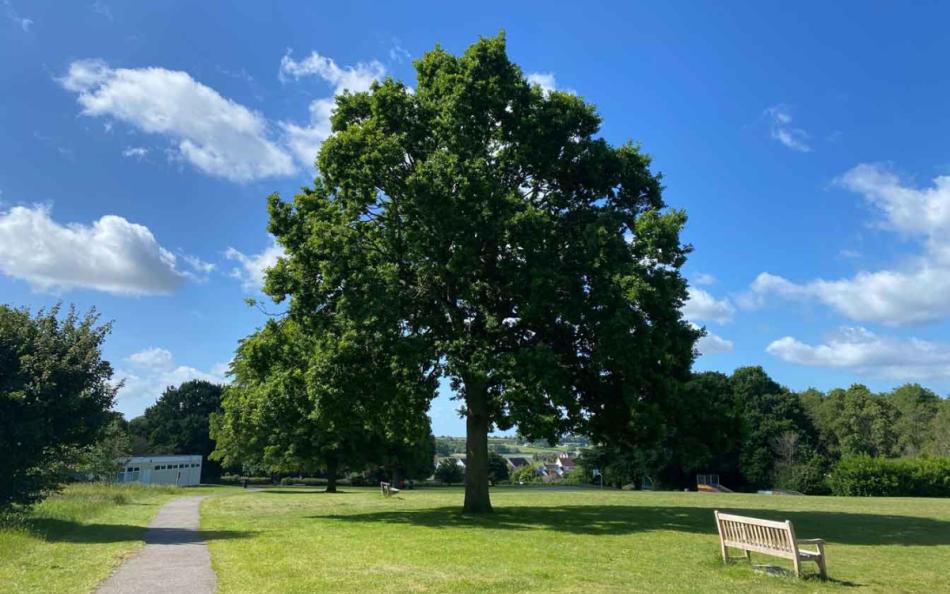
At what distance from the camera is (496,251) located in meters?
21.6

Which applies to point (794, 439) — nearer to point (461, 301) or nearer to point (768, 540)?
point (461, 301)

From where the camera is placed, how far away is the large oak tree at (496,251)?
20.0 m

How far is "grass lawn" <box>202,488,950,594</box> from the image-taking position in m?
10.3

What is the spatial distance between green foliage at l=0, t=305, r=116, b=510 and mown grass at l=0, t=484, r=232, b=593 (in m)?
1.29

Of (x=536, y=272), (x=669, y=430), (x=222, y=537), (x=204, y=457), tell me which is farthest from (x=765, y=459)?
(x=204, y=457)

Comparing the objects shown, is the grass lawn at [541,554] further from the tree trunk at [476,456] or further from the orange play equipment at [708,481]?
the orange play equipment at [708,481]

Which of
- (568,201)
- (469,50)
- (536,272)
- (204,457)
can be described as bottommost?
(204,457)

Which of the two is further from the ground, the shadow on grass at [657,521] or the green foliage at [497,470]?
the shadow on grass at [657,521]

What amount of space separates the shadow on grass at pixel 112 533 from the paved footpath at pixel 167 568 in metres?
0.03

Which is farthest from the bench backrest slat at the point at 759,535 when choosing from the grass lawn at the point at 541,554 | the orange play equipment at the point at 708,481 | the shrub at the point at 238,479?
the shrub at the point at 238,479

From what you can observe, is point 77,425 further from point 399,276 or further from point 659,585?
point 659,585

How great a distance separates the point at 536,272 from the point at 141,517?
16.9 meters

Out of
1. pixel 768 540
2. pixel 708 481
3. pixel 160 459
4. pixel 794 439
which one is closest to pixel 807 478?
pixel 794 439

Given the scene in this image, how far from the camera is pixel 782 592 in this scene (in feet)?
32.1
